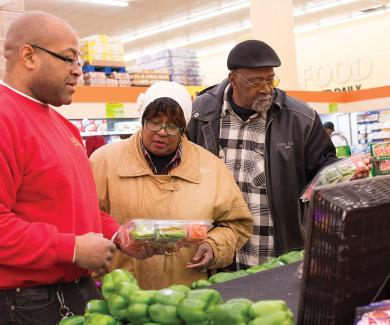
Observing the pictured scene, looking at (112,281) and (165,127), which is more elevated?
(165,127)

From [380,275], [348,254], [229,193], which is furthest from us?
[229,193]

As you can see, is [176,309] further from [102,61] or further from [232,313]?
[102,61]

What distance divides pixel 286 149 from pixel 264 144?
0.12 meters

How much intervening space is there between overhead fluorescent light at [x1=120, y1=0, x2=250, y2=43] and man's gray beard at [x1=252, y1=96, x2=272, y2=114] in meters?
11.4

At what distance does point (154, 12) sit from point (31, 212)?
13080mm

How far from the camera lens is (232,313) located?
4.27 ft

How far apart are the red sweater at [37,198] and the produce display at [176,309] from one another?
0.32m

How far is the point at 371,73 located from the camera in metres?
17.5

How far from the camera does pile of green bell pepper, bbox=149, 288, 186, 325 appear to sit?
1.38 meters

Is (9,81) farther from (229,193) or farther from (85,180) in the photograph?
(229,193)

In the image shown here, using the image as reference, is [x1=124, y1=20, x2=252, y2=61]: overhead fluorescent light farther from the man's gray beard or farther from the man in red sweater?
the man in red sweater

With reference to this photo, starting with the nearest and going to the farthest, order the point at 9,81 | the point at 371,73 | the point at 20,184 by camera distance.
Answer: the point at 20,184 < the point at 9,81 < the point at 371,73

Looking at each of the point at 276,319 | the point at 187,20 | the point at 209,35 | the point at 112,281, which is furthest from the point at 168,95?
the point at 209,35

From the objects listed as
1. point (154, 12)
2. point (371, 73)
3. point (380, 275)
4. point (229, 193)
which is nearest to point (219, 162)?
point (229, 193)
